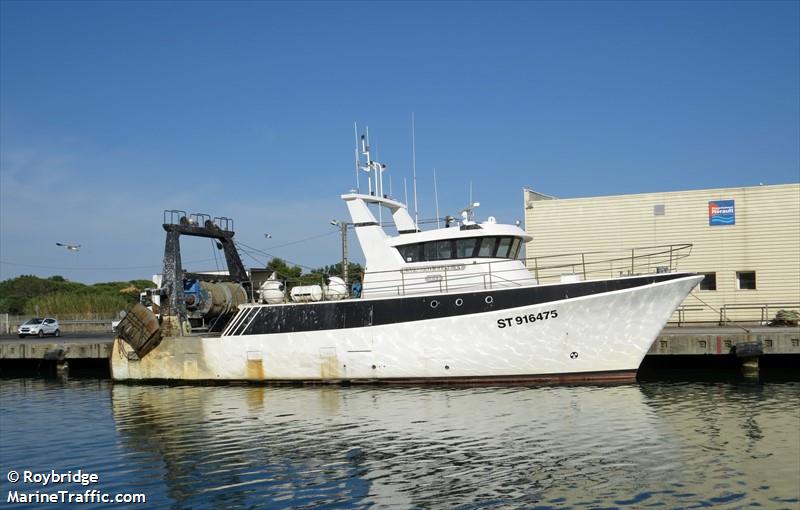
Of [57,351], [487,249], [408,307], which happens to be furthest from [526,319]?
[57,351]

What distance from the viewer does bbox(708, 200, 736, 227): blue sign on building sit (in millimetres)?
31359

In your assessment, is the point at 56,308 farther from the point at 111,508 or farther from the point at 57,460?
the point at 111,508

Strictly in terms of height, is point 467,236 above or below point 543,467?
above

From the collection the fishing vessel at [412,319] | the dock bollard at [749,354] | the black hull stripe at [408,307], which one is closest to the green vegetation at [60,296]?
the fishing vessel at [412,319]

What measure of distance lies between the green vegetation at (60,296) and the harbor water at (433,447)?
32291mm

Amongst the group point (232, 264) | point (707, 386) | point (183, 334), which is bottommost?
point (707, 386)

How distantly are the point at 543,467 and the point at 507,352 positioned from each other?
28.8 feet

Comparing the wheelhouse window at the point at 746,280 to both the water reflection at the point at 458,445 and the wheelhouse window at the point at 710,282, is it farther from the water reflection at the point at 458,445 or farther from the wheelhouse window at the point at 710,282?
the water reflection at the point at 458,445

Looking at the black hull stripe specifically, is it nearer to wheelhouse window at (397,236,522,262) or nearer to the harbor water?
wheelhouse window at (397,236,522,262)

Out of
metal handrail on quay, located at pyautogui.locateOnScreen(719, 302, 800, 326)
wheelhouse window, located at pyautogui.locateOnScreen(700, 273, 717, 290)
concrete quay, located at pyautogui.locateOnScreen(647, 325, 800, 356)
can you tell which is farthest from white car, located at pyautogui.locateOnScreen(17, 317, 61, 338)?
metal handrail on quay, located at pyautogui.locateOnScreen(719, 302, 800, 326)

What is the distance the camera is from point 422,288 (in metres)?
22.9

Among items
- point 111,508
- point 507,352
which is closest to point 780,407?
point 507,352

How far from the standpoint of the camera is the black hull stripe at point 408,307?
2083cm

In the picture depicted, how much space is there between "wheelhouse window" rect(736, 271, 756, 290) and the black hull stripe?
12.1m
